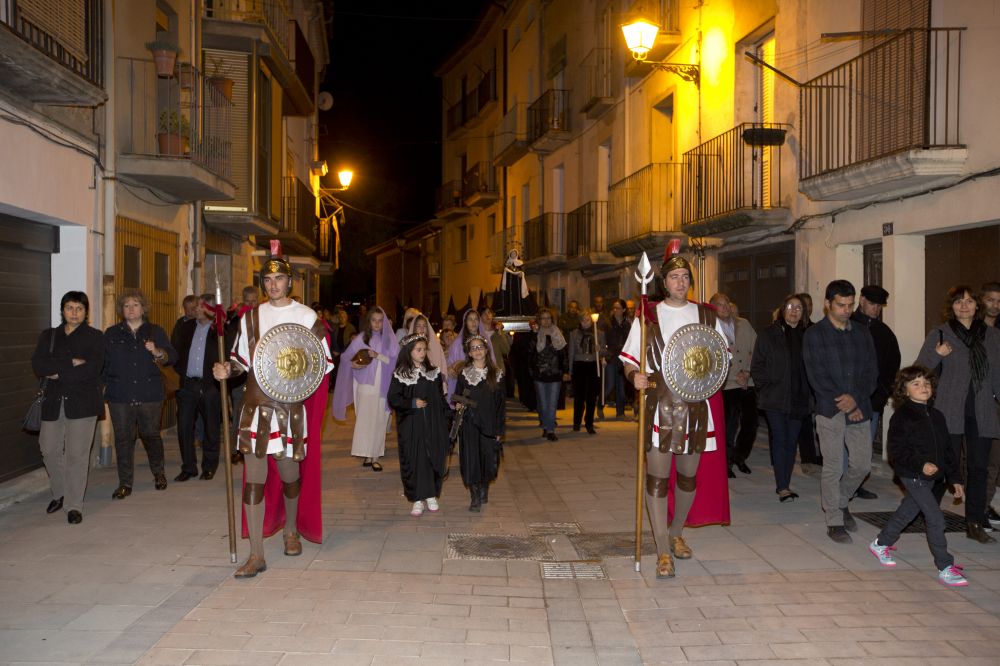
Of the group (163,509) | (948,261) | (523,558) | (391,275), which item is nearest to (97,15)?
(163,509)

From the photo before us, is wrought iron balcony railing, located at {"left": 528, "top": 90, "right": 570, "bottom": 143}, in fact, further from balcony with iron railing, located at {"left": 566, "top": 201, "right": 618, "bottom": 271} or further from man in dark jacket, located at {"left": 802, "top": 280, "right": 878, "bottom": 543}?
man in dark jacket, located at {"left": 802, "top": 280, "right": 878, "bottom": 543}

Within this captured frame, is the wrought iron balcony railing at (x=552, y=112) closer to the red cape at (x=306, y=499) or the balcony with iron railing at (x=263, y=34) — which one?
the balcony with iron railing at (x=263, y=34)

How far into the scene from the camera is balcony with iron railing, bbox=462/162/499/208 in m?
32.9

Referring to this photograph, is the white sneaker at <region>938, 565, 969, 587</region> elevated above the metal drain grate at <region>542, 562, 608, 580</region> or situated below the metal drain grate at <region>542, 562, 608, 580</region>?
above

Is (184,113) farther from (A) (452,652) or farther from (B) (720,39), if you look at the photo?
(A) (452,652)

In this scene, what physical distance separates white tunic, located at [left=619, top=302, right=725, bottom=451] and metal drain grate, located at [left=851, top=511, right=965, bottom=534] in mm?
1920

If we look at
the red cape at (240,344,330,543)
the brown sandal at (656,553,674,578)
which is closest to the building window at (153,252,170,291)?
the red cape at (240,344,330,543)

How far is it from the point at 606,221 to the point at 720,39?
7.02 m

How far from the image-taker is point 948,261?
10.0m

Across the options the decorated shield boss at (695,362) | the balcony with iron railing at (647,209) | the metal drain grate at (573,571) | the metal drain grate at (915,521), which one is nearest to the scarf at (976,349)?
the metal drain grate at (915,521)

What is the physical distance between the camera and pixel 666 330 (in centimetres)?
620

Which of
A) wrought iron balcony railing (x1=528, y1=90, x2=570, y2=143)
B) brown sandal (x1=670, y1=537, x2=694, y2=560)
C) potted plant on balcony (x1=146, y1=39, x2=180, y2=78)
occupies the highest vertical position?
wrought iron balcony railing (x1=528, y1=90, x2=570, y2=143)

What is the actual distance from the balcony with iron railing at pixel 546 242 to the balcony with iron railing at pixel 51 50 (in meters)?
15.5

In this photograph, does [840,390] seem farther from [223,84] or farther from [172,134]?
[223,84]
